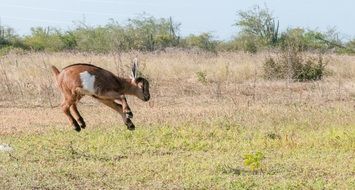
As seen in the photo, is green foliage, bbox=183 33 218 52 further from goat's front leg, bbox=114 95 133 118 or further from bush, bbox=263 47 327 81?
goat's front leg, bbox=114 95 133 118

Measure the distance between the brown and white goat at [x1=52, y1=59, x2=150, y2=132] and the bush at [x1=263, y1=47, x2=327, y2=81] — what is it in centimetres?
1030

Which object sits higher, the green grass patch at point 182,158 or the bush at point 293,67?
the bush at point 293,67

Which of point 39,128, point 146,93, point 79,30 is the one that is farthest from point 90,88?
point 79,30

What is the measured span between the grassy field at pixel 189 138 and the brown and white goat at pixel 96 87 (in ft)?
1.67

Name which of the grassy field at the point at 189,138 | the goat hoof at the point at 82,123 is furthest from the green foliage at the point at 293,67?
the goat hoof at the point at 82,123

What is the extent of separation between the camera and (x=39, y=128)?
11562 mm

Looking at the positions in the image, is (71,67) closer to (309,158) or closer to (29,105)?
(309,158)

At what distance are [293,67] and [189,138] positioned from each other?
1006cm

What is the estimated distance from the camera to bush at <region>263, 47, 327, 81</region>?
1995cm

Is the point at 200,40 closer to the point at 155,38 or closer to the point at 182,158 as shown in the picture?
the point at 155,38

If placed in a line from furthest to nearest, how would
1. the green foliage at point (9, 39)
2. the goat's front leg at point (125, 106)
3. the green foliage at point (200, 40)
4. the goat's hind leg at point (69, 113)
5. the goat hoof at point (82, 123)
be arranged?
the green foliage at point (200, 40)
the green foliage at point (9, 39)
the goat hoof at point (82, 123)
the goat's hind leg at point (69, 113)
the goat's front leg at point (125, 106)

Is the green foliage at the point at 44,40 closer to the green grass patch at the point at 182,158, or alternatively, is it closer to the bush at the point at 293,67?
the bush at the point at 293,67

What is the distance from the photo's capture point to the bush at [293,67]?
19953 mm

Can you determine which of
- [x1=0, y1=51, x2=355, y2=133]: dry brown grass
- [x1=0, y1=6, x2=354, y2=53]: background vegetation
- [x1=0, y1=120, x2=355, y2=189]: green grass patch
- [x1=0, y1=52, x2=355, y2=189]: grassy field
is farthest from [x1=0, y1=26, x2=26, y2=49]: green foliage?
[x1=0, y1=120, x2=355, y2=189]: green grass patch
